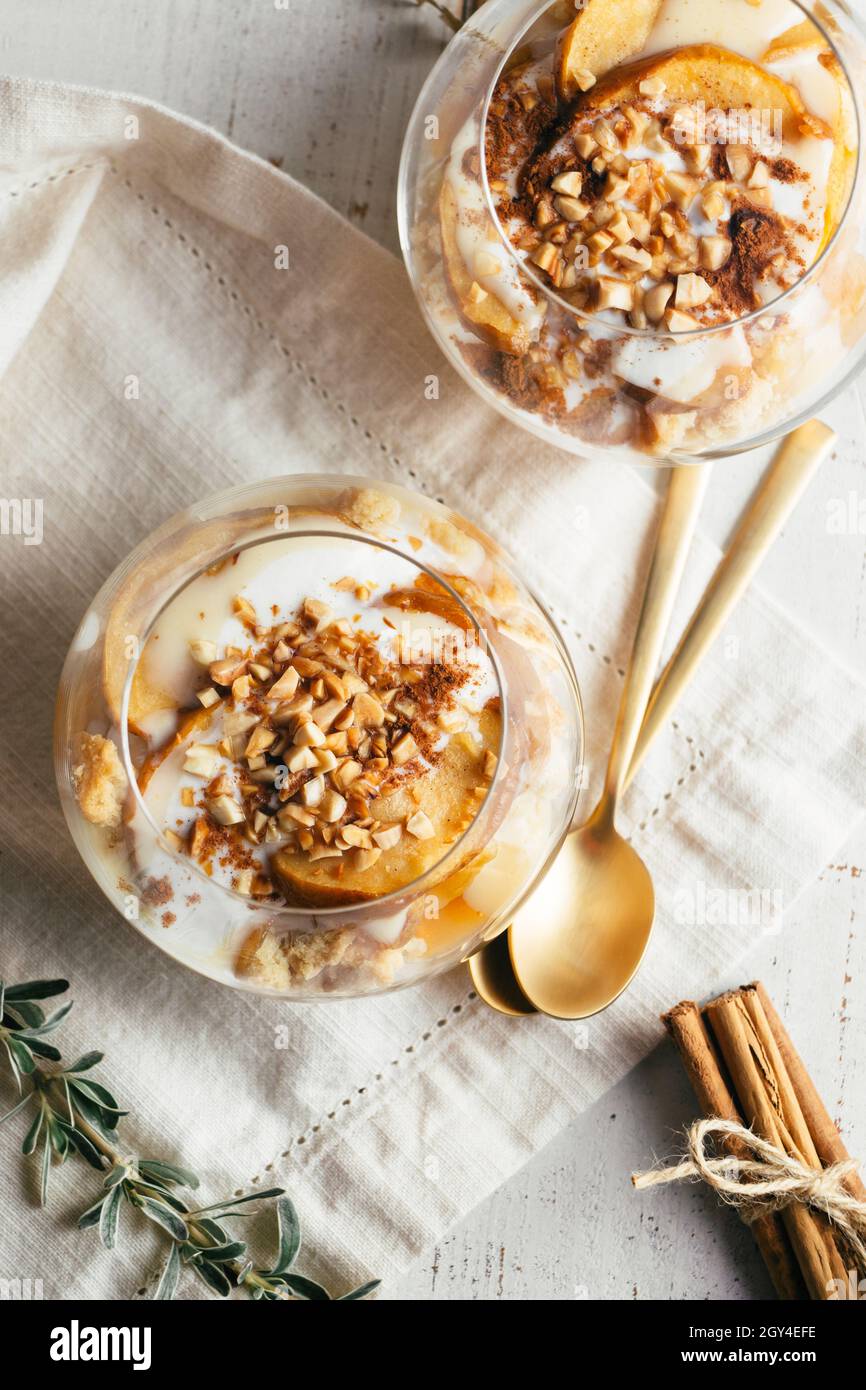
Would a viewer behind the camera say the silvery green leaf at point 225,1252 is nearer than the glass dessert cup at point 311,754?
No

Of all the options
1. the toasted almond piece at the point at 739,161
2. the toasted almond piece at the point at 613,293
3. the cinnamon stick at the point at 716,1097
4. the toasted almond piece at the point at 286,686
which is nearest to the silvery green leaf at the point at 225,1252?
the cinnamon stick at the point at 716,1097

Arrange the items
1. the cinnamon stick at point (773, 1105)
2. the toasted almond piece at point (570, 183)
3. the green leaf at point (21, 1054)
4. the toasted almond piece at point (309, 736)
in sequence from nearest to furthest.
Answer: the toasted almond piece at point (309, 736) → the toasted almond piece at point (570, 183) → the green leaf at point (21, 1054) → the cinnamon stick at point (773, 1105)

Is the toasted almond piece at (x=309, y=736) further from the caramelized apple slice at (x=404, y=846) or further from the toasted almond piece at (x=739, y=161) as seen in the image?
the toasted almond piece at (x=739, y=161)

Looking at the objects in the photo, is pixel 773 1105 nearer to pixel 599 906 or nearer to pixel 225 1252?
pixel 599 906

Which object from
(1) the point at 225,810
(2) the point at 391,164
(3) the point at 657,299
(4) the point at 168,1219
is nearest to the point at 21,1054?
(4) the point at 168,1219

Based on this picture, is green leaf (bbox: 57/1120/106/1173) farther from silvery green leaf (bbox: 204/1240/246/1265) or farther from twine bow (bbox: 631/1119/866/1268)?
twine bow (bbox: 631/1119/866/1268)

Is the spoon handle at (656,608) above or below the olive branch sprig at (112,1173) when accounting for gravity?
above
